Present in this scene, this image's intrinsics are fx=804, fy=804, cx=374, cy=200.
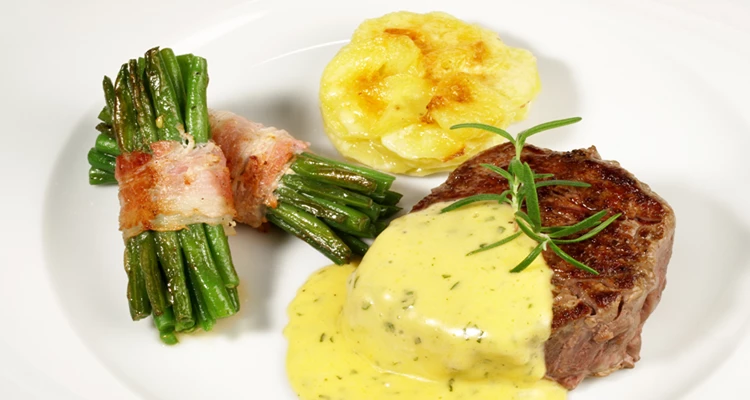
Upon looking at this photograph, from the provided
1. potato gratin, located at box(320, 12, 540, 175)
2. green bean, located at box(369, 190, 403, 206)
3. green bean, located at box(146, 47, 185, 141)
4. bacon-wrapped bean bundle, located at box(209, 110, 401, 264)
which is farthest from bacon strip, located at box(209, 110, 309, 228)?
green bean, located at box(369, 190, 403, 206)

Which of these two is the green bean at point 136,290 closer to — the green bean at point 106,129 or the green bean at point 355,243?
the green bean at point 106,129

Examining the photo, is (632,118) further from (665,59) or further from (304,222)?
(304,222)

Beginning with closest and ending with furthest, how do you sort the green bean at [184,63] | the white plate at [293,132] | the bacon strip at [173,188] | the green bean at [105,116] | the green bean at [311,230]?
the white plate at [293,132] < the bacon strip at [173,188] < the green bean at [311,230] < the green bean at [184,63] < the green bean at [105,116]

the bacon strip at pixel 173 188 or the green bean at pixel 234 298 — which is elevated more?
the bacon strip at pixel 173 188

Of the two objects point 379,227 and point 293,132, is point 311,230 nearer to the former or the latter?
point 379,227

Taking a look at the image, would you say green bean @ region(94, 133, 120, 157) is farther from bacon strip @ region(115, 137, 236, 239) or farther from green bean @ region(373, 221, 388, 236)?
green bean @ region(373, 221, 388, 236)

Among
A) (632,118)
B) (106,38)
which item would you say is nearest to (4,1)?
(106,38)

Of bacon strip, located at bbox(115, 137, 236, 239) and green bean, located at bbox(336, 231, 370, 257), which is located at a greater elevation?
bacon strip, located at bbox(115, 137, 236, 239)

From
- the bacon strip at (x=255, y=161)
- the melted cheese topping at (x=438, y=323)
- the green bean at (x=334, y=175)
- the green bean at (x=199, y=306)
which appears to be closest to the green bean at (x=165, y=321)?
the green bean at (x=199, y=306)
